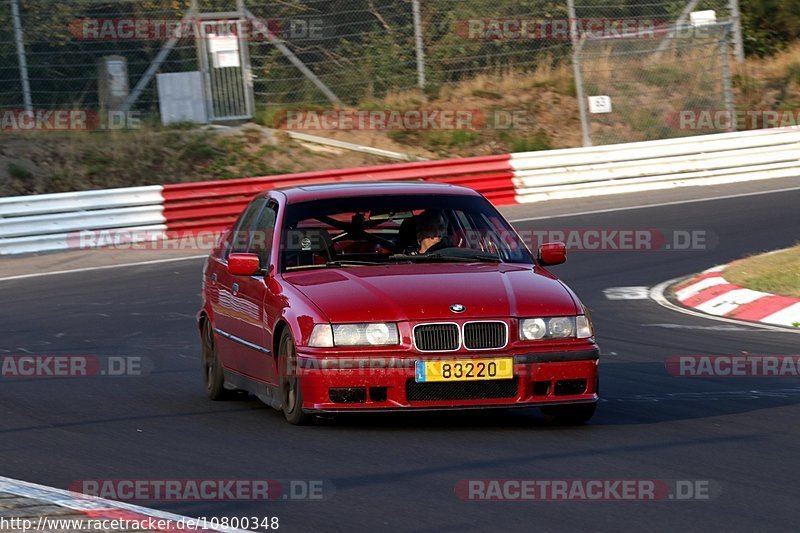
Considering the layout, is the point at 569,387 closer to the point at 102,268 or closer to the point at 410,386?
the point at 410,386

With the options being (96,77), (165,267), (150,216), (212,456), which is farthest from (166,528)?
(96,77)

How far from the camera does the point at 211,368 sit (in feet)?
31.5

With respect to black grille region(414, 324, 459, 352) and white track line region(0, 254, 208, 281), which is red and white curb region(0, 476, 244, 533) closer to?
black grille region(414, 324, 459, 352)

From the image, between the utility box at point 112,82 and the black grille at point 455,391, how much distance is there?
59.7ft

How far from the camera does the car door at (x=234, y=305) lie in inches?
351

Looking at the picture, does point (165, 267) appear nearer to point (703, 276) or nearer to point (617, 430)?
point (703, 276)

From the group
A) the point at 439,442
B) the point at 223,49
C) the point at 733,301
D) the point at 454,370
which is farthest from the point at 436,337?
the point at 223,49

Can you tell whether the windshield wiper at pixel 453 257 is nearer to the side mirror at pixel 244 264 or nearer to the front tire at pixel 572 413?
the side mirror at pixel 244 264

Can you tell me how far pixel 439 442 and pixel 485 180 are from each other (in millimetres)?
15517

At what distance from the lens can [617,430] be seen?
305 inches

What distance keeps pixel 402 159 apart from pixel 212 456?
19820 millimetres

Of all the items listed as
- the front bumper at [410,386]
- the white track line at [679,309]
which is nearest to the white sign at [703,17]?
the white track line at [679,309]

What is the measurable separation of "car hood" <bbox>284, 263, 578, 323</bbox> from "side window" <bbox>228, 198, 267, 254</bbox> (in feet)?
3.69

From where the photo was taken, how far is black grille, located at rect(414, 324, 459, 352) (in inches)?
297
